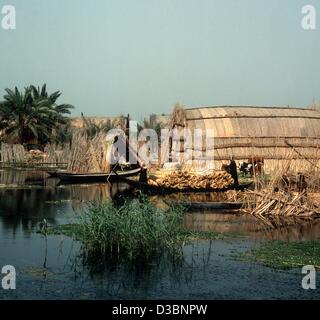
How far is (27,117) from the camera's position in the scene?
4106cm

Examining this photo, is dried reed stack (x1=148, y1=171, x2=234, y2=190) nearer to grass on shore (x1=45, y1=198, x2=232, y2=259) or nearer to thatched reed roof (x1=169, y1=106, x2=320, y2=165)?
thatched reed roof (x1=169, y1=106, x2=320, y2=165)

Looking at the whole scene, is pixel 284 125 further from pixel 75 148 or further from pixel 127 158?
pixel 75 148

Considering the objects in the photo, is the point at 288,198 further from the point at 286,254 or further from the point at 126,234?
the point at 126,234

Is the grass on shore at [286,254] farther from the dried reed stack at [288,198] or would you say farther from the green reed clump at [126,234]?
the dried reed stack at [288,198]

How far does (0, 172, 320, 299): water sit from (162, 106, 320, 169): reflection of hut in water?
15510 millimetres

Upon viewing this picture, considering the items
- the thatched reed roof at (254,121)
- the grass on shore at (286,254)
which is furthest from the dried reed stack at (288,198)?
the thatched reed roof at (254,121)

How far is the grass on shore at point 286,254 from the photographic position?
11.0 meters

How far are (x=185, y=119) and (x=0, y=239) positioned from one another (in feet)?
63.6

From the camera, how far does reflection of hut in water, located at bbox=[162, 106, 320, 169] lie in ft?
102

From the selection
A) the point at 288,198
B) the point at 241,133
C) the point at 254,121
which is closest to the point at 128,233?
the point at 288,198

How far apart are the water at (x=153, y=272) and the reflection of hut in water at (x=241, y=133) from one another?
15.5 meters

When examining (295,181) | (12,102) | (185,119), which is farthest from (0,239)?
(12,102)

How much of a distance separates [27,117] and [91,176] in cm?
1308
